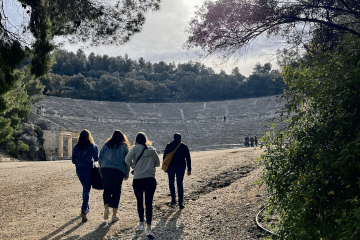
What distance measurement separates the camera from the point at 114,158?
5.62 meters

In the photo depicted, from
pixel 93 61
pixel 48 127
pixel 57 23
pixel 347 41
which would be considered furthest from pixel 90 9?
pixel 93 61

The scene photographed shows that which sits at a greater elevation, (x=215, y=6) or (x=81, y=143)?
(x=215, y=6)

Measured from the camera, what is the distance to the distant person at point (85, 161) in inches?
230

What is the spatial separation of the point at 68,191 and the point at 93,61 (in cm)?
8135

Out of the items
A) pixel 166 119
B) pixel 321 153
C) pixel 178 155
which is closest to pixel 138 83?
pixel 166 119

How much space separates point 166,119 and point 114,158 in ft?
142

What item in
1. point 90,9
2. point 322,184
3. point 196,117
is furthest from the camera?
point 196,117

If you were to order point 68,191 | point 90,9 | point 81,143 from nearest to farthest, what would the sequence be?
point 81,143, point 90,9, point 68,191

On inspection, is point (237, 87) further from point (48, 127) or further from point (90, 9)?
point (90, 9)

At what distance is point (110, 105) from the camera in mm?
52188

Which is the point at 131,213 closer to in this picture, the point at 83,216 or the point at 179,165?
the point at 83,216

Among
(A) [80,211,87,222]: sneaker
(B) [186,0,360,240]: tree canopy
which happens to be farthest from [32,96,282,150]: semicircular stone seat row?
(B) [186,0,360,240]: tree canopy

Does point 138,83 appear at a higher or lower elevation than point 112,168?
higher

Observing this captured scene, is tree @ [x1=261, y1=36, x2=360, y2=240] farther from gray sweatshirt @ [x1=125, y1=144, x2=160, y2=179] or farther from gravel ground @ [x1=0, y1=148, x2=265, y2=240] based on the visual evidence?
gray sweatshirt @ [x1=125, y1=144, x2=160, y2=179]
